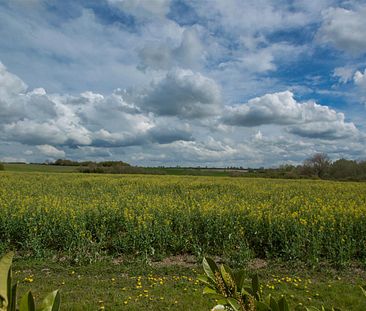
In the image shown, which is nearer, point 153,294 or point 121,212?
point 153,294

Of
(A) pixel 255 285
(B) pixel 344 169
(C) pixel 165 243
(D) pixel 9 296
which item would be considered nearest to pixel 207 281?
(A) pixel 255 285

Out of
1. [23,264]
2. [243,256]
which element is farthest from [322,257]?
[23,264]

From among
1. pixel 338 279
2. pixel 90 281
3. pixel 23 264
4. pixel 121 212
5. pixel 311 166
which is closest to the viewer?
pixel 90 281

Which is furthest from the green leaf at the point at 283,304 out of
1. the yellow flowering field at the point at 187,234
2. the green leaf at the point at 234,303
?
the yellow flowering field at the point at 187,234

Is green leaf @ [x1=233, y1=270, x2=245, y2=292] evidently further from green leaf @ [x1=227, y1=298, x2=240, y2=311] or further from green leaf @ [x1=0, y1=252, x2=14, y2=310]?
green leaf @ [x1=0, y1=252, x2=14, y2=310]

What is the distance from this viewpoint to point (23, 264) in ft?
29.0

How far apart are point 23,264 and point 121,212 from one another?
163 inches

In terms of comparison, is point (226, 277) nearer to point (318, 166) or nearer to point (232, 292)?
point (232, 292)

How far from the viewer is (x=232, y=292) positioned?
121 cm

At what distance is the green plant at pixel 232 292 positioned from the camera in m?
1.12

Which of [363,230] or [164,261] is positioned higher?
[363,230]

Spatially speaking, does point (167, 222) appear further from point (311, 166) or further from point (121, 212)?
point (311, 166)

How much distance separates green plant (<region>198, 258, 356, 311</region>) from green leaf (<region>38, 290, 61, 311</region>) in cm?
49

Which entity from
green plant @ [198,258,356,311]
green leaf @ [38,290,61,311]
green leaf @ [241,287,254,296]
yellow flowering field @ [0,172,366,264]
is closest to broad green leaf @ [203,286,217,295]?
green plant @ [198,258,356,311]
